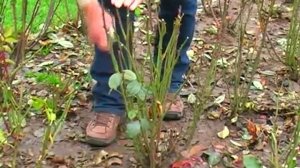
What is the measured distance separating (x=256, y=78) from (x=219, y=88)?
207 mm

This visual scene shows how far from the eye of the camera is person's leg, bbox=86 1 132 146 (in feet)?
8.48

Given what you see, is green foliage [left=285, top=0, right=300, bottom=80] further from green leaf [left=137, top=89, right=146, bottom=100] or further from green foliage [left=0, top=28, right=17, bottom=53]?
green foliage [left=0, top=28, right=17, bottom=53]

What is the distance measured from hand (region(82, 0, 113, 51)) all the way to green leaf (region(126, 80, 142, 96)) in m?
0.16

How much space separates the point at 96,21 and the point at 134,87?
0.74ft

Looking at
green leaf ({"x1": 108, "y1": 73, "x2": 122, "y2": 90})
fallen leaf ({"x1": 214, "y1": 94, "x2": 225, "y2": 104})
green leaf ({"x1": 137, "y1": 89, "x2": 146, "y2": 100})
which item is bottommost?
fallen leaf ({"x1": 214, "y1": 94, "x2": 225, "y2": 104})

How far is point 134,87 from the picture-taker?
2094 millimetres

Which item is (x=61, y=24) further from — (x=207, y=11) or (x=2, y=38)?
(x=2, y=38)

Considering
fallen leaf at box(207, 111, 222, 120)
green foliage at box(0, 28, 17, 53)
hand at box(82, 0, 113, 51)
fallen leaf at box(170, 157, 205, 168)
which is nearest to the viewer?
hand at box(82, 0, 113, 51)

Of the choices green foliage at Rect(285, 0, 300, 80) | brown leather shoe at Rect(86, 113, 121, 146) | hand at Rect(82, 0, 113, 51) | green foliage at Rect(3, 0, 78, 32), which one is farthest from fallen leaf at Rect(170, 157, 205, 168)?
green foliage at Rect(3, 0, 78, 32)

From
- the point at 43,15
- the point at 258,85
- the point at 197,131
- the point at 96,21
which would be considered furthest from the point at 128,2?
the point at 43,15

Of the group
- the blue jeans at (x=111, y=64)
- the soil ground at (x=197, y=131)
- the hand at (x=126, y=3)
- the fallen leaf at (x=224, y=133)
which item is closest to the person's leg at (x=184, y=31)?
the blue jeans at (x=111, y=64)

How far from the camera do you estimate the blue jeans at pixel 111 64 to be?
257 centimetres

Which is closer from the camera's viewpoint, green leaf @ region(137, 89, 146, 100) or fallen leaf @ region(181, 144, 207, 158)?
green leaf @ region(137, 89, 146, 100)

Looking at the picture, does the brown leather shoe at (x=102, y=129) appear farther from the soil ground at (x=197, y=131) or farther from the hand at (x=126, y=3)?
the hand at (x=126, y=3)
